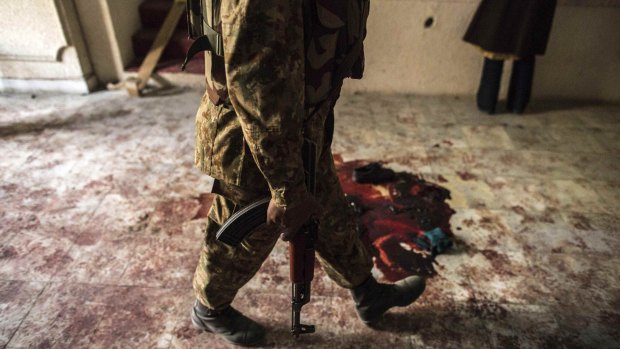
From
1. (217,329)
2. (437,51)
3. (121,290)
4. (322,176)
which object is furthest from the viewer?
(437,51)

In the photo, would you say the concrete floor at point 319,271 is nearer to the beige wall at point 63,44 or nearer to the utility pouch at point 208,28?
the beige wall at point 63,44

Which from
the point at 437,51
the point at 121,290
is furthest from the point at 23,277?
the point at 437,51

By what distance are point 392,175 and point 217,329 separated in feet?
4.92

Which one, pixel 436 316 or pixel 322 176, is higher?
pixel 322 176

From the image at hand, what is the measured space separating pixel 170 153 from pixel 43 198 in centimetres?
80

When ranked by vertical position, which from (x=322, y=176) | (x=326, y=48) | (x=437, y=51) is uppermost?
(x=326, y=48)

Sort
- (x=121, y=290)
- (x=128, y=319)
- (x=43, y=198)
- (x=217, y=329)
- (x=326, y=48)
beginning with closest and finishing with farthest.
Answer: (x=326, y=48)
(x=217, y=329)
(x=128, y=319)
(x=121, y=290)
(x=43, y=198)

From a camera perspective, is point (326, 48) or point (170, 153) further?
point (170, 153)

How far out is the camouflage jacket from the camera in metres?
0.94

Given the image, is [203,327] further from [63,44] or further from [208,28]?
[63,44]

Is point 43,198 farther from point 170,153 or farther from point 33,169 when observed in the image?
point 170,153

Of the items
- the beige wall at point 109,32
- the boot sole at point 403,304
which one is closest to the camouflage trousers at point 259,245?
the boot sole at point 403,304

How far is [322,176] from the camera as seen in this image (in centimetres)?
145

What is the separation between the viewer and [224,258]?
4.89 ft
